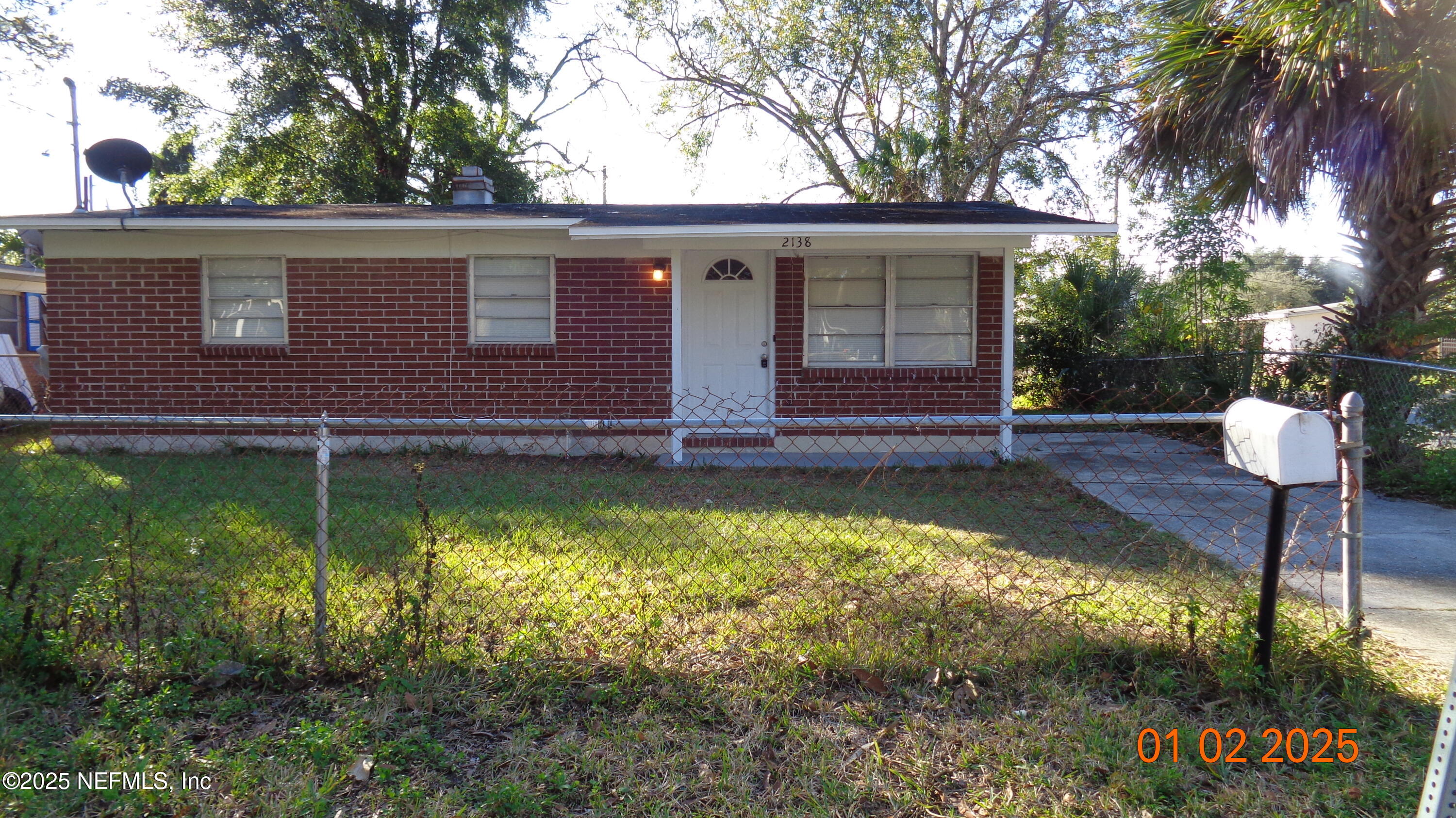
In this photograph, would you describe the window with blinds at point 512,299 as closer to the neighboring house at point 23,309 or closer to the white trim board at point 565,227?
the white trim board at point 565,227

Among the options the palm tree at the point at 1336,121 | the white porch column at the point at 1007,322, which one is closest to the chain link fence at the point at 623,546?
the white porch column at the point at 1007,322

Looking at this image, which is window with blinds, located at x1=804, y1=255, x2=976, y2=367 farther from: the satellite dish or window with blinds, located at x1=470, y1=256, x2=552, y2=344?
the satellite dish

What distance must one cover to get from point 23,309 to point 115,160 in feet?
24.5

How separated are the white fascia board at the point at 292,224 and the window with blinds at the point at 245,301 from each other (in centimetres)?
55

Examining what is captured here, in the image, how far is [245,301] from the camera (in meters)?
10.1

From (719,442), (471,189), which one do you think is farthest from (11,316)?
(719,442)

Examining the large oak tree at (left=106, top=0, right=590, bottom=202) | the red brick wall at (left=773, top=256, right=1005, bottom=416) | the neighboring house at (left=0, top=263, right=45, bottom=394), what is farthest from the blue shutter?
the red brick wall at (left=773, top=256, right=1005, bottom=416)

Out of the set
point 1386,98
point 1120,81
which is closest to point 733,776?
point 1386,98

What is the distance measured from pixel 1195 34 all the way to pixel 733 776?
9.10 meters

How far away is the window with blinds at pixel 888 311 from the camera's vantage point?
391 inches

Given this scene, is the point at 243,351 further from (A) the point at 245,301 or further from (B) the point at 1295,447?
(B) the point at 1295,447

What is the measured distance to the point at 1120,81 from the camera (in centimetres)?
1914
